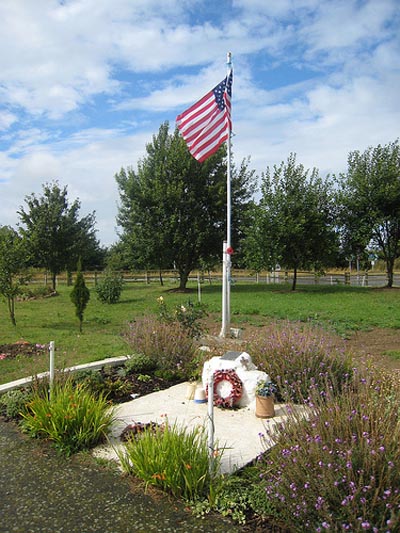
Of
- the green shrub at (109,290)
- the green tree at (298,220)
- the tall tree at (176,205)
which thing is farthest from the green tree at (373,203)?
the green shrub at (109,290)

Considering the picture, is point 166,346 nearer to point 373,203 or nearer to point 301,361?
point 301,361

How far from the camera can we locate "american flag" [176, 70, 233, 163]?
1004cm

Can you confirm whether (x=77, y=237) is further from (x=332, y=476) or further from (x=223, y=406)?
(x=332, y=476)

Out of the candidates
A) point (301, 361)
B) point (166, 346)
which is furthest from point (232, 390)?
point (166, 346)

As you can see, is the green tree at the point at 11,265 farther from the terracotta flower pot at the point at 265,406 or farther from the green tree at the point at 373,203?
the green tree at the point at 373,203

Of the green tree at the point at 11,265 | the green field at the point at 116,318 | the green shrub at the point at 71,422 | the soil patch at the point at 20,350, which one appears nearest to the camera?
the green shrub at the point at 71,422

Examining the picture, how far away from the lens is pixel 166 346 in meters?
6.68

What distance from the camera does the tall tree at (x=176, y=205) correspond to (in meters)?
23.2

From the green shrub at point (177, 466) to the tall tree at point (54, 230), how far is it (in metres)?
22.6

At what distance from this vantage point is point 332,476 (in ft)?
8.86

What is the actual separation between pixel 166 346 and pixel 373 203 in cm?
1760

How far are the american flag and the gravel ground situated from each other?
24.3 feet

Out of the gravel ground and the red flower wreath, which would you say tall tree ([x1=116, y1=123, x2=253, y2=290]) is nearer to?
the red flower wreath

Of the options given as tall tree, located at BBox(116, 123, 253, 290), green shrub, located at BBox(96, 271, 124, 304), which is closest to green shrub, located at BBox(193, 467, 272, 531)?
green shrub, located at BBox(96, 271, 124, 304)
